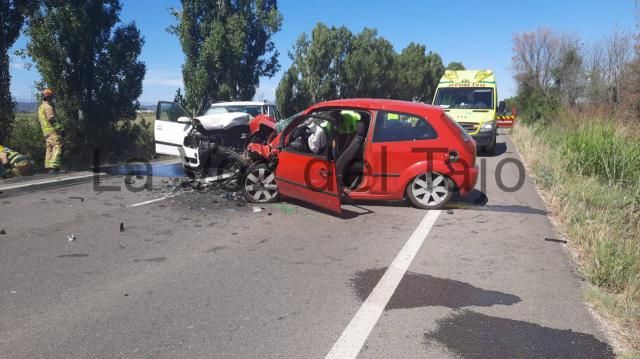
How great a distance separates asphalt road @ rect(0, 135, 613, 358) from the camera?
11.4ft

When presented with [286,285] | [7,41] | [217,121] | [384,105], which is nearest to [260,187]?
[217,121]

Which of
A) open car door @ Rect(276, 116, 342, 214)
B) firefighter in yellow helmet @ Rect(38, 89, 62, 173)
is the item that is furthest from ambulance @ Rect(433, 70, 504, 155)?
firefighter in yellow helmet @ Rect(38, 89, 62, 173)

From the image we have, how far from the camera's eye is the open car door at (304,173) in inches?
270

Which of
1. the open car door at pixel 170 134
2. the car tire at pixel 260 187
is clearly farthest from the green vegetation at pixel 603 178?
the open car door at pixel 170 134

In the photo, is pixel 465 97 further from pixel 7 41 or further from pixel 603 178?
pixel 7 41

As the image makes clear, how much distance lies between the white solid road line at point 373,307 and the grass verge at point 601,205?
1.71 meters

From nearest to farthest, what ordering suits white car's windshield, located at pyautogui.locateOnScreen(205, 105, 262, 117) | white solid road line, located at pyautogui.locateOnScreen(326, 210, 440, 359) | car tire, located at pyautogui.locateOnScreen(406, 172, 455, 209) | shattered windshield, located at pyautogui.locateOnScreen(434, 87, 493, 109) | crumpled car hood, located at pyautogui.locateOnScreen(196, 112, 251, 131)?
1. white solid road line, located at pyautogui.locateOnScreen(326, 210, 440, 359)
2. car tire, located at pyautogui.locateOnScreen(406, 172, 455, 209)
3. crumpled car hood, located at pyautogui.locateOnScreen(196, 112, 251, 131)
4. white car's windshield, located at pyautogui.locateOnScreen(205, 105, 262, 117)
5. shattered windshield, located at pyautogui.locateOnScreen(434, 87, 493, 109)

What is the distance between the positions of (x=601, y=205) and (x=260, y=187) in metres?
5.28

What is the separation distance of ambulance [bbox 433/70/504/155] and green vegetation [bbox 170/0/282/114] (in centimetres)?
812

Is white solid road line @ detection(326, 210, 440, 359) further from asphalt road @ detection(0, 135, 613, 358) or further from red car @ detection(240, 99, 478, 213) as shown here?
red car @ detection(240, 99, 478, 213)

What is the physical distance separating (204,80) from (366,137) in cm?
1271

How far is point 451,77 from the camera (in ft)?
55.4

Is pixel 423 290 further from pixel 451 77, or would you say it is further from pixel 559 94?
pixel 559 94

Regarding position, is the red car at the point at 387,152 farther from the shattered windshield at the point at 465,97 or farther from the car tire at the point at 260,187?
the shattered windshield at the point at 465,97
